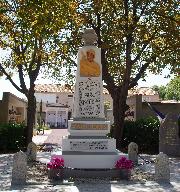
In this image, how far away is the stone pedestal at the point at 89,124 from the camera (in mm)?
13211

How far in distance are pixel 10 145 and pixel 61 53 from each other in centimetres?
625

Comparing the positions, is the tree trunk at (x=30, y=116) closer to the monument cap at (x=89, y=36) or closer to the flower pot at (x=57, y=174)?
the monument cap at (x=89, y=36)

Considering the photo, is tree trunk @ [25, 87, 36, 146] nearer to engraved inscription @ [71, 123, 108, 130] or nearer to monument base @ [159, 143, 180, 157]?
monument base @ [159, 143, 180, 157]

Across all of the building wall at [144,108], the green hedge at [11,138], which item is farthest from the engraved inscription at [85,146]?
the building wall at [144,108]

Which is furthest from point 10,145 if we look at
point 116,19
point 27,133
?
point 116,19

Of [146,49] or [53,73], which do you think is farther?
[53,73]

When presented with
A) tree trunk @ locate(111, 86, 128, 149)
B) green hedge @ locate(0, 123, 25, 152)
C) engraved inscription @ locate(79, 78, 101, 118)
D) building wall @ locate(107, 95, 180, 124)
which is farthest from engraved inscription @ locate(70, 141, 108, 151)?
building wall @ locate(107, 95, 180, 124)

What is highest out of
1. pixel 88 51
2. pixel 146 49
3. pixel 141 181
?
pixel 146 49

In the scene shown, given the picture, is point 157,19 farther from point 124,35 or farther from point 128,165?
point 128,165

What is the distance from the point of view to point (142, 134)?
23.5m

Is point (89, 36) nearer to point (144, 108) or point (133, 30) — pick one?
point (133, 30)

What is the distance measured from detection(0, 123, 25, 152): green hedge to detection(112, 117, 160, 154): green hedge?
19.8ft

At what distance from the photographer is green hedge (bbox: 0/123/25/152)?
2248 centimetres

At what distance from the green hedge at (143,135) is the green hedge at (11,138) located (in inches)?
238
